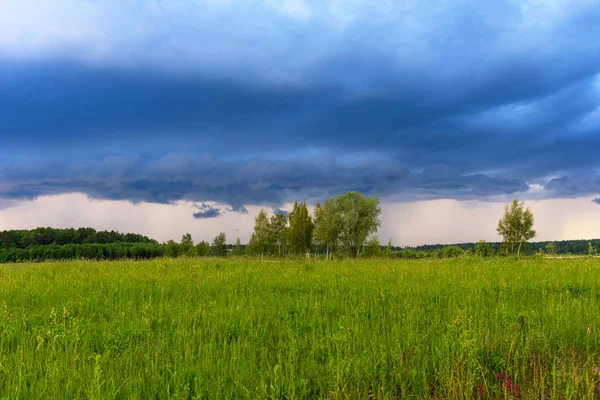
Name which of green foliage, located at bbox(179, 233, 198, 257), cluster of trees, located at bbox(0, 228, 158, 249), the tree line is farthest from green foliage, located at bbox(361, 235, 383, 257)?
cluster of trees, located at bbox(0, 228, 158, 249)

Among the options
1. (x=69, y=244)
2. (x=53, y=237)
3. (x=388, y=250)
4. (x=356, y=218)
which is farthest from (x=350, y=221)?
(x=53, y=237)

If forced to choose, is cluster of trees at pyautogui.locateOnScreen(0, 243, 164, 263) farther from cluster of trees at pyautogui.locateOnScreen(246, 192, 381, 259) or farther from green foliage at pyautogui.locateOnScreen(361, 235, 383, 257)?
green foliage at pyautogui.locateOnScreen(361, 235, 383, 257)

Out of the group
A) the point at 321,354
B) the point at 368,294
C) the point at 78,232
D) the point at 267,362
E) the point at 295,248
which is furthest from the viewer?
the point at 78,232

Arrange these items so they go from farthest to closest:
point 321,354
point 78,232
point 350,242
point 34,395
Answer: point 78,232 → point 350,242 → point 321,354 → point 34,395

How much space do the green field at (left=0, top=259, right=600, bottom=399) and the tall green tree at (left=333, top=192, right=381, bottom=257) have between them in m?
66.2

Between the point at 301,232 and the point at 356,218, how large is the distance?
13442 millimetres

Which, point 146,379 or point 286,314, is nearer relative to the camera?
point 146,379

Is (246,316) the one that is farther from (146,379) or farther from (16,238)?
(16,238)

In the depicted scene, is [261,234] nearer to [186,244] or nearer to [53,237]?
[186,244]

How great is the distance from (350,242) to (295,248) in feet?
45.3

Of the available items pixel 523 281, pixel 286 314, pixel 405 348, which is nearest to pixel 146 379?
pixel 286 314

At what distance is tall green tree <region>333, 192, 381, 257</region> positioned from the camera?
7600 centimetres

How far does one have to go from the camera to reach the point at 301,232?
81.9m

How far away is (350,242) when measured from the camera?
76.7 metres
